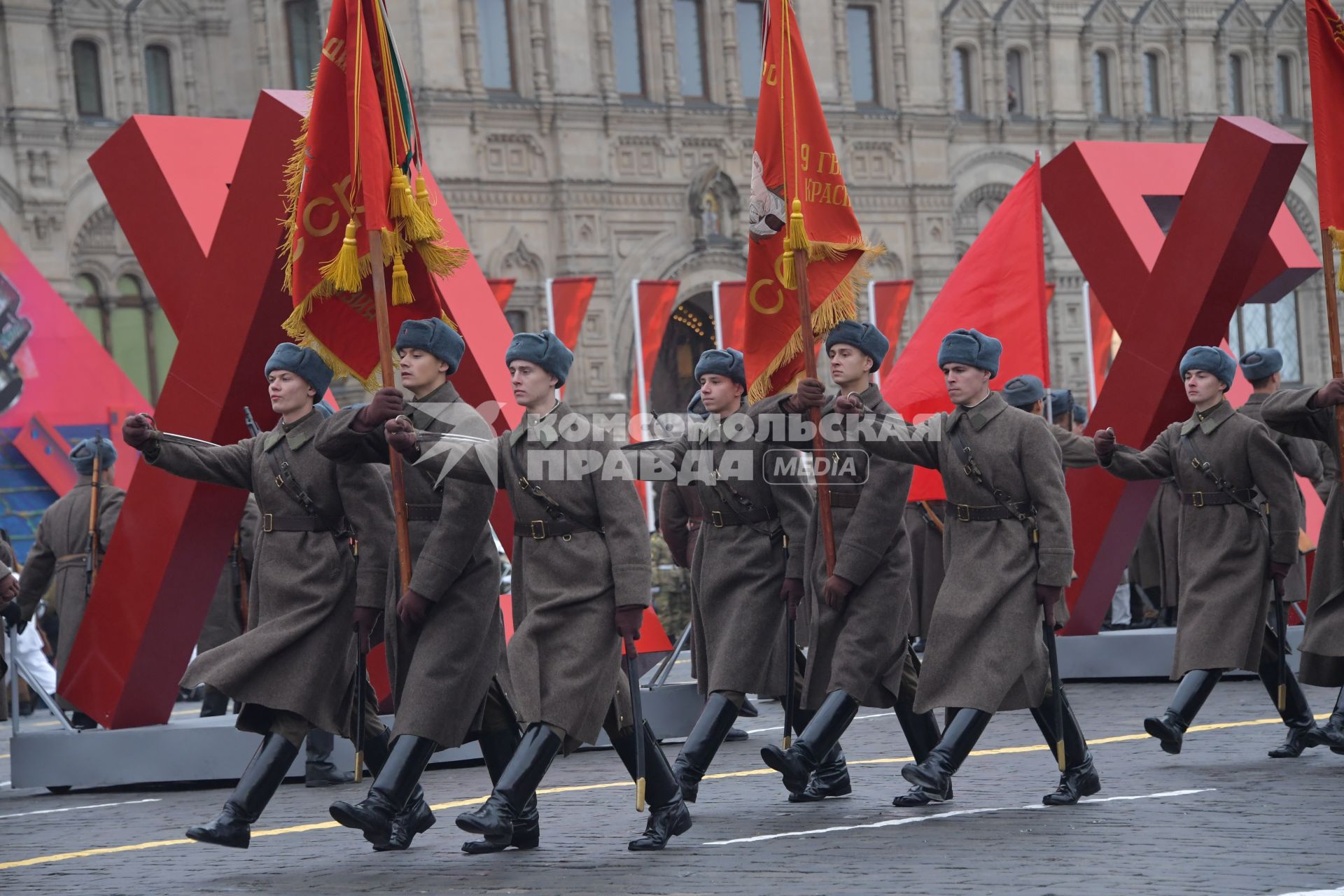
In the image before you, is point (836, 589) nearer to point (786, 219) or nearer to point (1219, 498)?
point (786, 219)

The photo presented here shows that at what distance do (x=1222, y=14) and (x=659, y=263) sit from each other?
11.9 meters

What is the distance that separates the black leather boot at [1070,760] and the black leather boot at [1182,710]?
660 mm

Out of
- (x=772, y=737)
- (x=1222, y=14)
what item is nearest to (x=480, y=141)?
(x=1222, y=14)

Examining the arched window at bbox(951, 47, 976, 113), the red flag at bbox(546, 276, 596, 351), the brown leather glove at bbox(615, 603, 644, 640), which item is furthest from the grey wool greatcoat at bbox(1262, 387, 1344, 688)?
the arched window at bbox(951, 47, 976, 113)

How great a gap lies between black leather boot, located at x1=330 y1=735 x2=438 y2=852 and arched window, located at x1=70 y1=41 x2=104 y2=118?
21006 mm

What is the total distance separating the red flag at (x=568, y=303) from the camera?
66.0 feet

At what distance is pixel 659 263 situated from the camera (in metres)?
29.1

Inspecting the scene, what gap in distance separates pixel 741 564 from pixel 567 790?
1397 millimetres

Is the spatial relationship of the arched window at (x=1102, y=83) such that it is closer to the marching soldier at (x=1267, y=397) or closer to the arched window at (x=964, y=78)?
the arched window at (x=964, y=78)

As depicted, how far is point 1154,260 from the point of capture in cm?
1166

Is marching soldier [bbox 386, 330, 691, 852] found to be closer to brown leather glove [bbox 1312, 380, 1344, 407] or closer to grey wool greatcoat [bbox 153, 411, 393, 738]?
grey wool greatcoat [bbox 153, 411, 393, 738]

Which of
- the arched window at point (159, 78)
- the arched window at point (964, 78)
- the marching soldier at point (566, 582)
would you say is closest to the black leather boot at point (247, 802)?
the marching soldier at point (566, 582)

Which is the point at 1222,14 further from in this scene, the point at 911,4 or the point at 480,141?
the point at 480,141

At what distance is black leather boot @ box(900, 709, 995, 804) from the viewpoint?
7184mm
